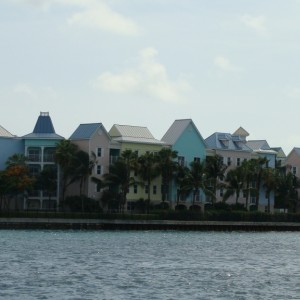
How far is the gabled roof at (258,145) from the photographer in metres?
169

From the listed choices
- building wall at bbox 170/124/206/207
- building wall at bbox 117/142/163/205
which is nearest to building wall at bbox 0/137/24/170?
building wall at bbox 117/142/163/205

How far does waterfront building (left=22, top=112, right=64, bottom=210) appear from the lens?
445ft

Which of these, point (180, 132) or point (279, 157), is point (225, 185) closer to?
point (180, 132)

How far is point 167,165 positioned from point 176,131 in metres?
11.4

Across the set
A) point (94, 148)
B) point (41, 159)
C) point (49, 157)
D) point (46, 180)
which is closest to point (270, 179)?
point (94, 148)

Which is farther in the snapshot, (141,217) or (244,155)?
(244,155)

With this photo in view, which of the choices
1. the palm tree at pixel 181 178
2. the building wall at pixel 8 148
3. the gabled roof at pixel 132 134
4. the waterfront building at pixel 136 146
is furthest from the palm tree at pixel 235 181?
the building wall at pixel 8 148

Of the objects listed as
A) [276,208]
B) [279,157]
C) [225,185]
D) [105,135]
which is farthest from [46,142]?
[279,157]

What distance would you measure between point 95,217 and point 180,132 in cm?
2639

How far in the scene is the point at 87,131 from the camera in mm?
138500

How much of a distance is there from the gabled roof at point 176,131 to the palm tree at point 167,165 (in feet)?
17.5

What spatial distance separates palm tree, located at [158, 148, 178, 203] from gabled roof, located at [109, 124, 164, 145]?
14.9ft

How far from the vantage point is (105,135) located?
5463 inches

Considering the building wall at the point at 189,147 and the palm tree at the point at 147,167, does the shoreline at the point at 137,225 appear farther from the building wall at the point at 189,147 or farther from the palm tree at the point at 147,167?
the building wall at the point at 189,147
